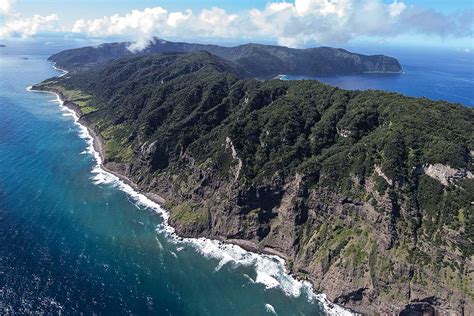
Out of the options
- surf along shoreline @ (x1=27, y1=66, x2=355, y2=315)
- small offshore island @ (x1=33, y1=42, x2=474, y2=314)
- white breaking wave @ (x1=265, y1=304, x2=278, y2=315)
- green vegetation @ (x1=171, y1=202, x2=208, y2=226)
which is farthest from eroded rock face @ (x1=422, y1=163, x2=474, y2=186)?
green vegetation @ (x1=171, y1=202, x2=208, y2=226)

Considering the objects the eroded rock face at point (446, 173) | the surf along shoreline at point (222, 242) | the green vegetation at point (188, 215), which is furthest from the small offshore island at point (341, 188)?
the surf along shoreline at point (222, 242)

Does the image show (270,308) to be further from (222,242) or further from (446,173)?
(446,173)

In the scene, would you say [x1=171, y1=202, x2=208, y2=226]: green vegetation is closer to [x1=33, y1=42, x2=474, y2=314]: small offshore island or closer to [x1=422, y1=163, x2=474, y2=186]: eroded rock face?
[x1=33, y1=42, x2=474, y2=314]: small offshore island

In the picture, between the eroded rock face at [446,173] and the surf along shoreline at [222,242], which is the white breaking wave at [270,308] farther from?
the eroded rock face at [446,173]

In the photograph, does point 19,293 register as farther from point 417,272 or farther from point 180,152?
point 417,272

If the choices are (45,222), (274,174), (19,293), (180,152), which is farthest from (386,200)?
(45,222)

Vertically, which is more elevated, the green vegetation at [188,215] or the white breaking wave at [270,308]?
the green vegetation at [188,215]

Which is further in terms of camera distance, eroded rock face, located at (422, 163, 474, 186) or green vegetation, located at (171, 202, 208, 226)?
green vegetation, located at (171, 202, 208, 226)
